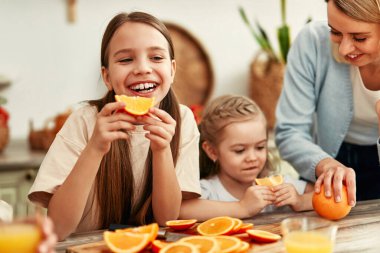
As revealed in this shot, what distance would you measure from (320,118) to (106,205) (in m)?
0.90

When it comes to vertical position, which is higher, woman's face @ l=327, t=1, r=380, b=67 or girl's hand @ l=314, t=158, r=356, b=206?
woman's face @ l=327, t=1, r=380, b=67

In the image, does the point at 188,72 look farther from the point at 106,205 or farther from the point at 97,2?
the point at 106,205

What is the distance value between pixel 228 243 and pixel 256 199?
462 mm

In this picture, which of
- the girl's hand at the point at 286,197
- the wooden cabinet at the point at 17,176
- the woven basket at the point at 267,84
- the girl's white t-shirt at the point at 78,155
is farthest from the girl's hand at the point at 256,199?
the woven basket at the point at 267,84

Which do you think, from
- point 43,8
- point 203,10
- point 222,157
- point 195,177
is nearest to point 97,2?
point 43,8

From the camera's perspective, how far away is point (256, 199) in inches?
71.0

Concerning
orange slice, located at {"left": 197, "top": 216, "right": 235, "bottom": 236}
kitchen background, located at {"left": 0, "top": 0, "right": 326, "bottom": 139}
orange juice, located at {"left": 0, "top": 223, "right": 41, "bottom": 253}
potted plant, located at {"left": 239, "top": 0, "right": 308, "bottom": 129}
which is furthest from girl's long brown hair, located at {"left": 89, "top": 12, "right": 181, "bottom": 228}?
potted plant, located at {"left": 239, "top": 0, "right": 308, "bottom": 129}

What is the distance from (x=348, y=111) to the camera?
2.15m

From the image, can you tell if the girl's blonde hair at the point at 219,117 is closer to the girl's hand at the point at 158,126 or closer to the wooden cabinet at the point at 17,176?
the girl's hand at the point at 158,126

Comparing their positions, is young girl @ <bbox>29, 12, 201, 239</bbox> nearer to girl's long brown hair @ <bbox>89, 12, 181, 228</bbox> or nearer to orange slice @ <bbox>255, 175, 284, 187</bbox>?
girl's long brown hair @ <bbox>89, 12, 181, 228</bbox>

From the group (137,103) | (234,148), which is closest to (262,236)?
(137,103)

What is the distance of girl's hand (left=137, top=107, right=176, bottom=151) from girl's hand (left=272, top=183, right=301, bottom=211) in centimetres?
46

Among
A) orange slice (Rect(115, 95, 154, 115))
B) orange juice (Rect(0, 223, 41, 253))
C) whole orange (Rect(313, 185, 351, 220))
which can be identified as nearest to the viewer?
orange juice (Rect(0, 223, 41, 253))

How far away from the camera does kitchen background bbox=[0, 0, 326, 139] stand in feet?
11.5
